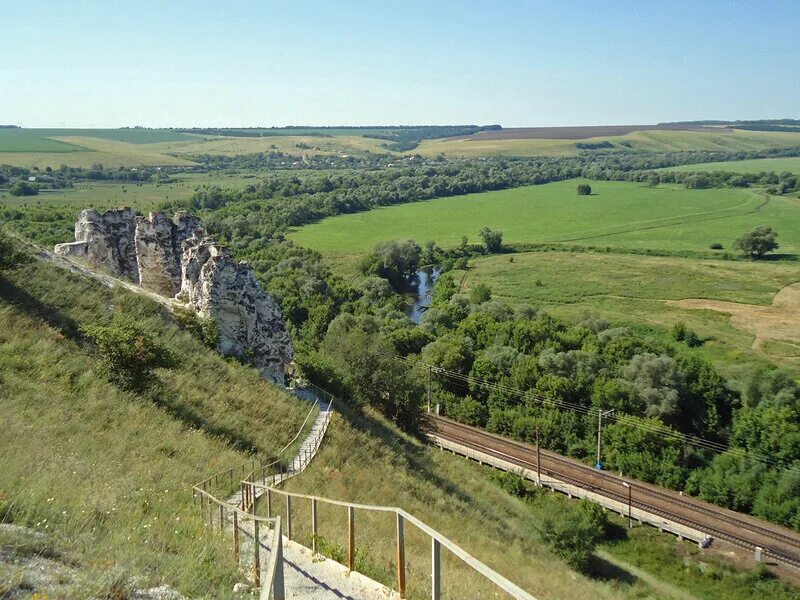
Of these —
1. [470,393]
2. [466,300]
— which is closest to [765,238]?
[466,300]

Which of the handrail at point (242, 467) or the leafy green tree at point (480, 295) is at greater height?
the handrail at point (242, 467)

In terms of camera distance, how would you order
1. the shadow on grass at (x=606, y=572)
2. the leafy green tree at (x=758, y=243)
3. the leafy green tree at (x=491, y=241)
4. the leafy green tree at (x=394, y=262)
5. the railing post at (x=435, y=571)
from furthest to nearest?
the leafy green tree at (x=491, y=241) < the leafy green tree at (x=758, y=243) < the leafy green tree at (x=394, y=262) < the shadow on grass at (x=606, y=572) < the railing post at (x=435, y=571)

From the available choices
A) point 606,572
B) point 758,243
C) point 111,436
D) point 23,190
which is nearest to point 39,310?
point 111,436

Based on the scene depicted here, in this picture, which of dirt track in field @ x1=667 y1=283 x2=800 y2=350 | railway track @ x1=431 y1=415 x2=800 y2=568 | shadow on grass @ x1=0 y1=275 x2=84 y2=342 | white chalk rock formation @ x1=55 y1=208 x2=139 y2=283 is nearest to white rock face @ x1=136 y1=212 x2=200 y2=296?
white chalk rock formation @ x1=55 y1=208 x2=139 y2=283

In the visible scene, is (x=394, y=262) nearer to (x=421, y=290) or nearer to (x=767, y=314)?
(x=421, y=290)

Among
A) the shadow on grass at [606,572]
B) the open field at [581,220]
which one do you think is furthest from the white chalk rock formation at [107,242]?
the open field at [581,220]

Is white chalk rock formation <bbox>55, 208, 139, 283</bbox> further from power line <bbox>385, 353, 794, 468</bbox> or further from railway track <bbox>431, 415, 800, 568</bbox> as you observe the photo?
railway track <bbox>431, 415, 800, 568</bbox>

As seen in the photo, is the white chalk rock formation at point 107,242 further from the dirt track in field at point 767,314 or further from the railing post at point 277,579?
the dirt track in field at point 767,314

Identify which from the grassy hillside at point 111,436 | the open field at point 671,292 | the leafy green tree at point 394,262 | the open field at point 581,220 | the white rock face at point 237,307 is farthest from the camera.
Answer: the open field at point 581,220
